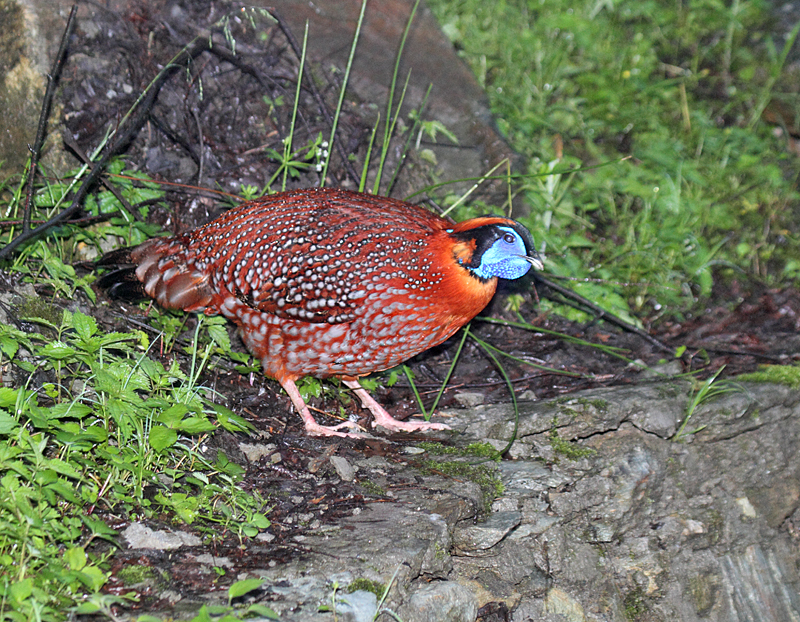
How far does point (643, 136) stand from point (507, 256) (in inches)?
145

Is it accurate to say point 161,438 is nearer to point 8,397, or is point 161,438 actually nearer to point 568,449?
point 8,397

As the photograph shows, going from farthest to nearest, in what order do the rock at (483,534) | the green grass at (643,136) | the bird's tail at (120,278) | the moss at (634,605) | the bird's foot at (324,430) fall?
the green grass at (643,136), the bird's tail at (120,278), the bird's foot at (324,430), the moss at (634,605), the rock at (483,534)

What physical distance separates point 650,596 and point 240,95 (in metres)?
4.27

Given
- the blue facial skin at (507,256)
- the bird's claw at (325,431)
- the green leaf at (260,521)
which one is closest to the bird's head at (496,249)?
the blue facial skin at (507,256)

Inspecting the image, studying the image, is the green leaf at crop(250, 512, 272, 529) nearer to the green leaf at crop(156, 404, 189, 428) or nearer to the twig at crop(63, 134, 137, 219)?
the green leaf at crop(156, 404, 189, 428)

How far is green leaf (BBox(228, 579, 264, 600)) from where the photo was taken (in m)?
2.35

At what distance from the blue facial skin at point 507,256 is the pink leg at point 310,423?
45.9 inches

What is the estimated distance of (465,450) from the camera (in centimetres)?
376

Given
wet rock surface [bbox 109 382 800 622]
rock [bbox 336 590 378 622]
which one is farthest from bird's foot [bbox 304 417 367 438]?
rock [bbox 336 590 378 622]

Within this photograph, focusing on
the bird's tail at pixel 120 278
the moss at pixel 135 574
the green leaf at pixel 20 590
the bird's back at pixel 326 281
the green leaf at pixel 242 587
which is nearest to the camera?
the green leaf at pixel 20 590

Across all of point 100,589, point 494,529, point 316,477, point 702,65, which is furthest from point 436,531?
point 702,65

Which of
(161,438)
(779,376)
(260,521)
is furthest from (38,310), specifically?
(779,376)

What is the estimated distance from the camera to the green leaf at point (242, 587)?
2.35 meters

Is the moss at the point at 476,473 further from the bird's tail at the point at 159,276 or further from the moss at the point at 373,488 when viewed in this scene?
the bird's tail at the point at 159,276
